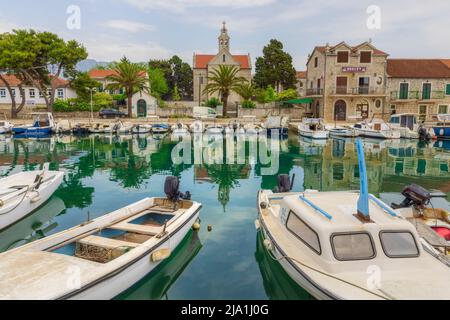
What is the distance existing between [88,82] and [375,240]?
55.8 m

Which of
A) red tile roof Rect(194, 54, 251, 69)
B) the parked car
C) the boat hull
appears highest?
red tile roof Rect(194, 54, 251, 69)

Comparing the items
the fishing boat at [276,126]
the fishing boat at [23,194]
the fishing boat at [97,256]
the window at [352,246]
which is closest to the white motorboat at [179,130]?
the fishing boat at [276,126]

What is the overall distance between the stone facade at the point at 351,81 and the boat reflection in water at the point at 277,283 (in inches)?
1830

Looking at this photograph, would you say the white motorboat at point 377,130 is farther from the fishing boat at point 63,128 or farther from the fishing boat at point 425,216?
the fishing boat at point 63,128

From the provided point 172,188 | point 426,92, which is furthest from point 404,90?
point 172,188

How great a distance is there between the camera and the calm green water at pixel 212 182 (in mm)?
8383

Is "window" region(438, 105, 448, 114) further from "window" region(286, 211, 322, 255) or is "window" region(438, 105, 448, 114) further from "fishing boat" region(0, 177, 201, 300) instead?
"window" region(286, 211, 322, 255)

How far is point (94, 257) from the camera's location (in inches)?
318

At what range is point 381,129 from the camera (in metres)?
40.3

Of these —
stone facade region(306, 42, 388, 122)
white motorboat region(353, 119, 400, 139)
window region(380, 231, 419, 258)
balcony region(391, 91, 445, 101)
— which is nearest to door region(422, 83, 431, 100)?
balcony region(391, 91, 445, 101)

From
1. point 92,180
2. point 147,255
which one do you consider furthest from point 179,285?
point 92,180

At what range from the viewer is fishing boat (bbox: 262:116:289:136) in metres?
46.5

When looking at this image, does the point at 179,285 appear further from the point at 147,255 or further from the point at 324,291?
the point at 324,291

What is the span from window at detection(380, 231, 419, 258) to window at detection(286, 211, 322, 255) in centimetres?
124
